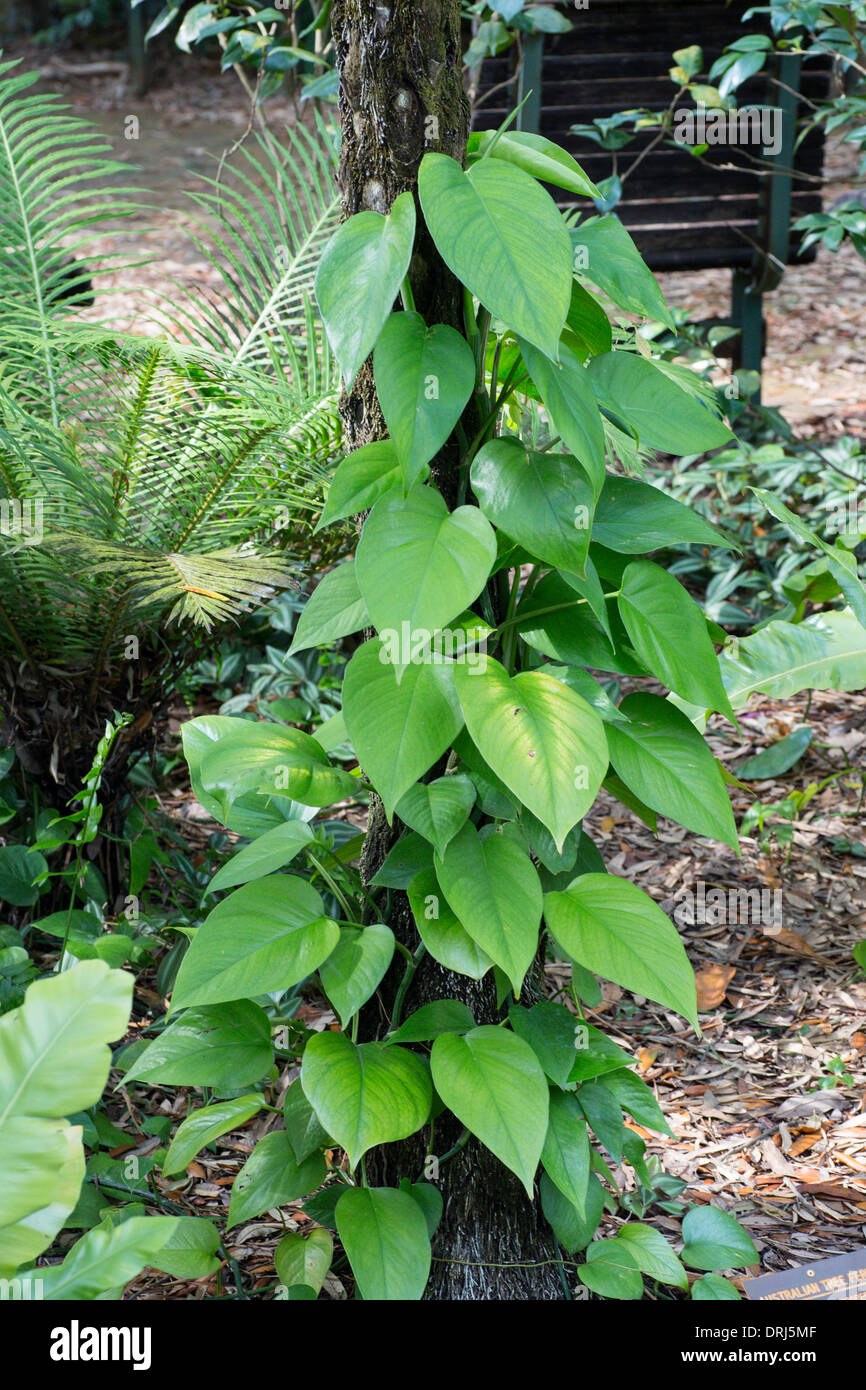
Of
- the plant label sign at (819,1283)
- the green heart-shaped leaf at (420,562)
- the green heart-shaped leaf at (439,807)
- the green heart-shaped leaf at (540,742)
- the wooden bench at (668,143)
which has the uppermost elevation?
the wooden bench at (668,143)

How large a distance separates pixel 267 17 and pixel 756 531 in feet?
6.72

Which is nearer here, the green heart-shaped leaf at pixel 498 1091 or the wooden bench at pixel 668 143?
the green heart-shaped leaf at pixel 498 1091

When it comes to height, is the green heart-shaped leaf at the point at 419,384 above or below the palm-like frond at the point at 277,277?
below

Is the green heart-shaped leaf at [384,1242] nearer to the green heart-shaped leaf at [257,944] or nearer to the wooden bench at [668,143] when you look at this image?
the green heart-shaped leaf at [257,944]

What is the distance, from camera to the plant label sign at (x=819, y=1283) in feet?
4.51

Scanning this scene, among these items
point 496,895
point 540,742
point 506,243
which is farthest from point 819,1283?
point 506,243

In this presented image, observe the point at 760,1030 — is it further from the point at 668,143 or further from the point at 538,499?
the point at 668,143

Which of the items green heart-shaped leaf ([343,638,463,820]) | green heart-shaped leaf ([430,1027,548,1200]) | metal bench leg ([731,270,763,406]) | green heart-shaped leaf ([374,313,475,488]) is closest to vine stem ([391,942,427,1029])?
green heart-shaped leaf ([430,1027,548,1200])

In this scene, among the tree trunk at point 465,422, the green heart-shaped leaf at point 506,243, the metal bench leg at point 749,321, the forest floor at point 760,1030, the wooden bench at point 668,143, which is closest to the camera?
the green heart-shaped leaf at point 506,243

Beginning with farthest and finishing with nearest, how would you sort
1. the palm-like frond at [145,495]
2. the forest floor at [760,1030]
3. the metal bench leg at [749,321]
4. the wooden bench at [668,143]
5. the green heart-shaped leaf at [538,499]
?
the metal bench leg at [749,321] < the wooden bench at [668,143] < the palm-like frond at [145,495] < the forest floor at [760,1030] < the green heart-shaped leaf at [538,499]

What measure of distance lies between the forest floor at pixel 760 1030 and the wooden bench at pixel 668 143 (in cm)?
176

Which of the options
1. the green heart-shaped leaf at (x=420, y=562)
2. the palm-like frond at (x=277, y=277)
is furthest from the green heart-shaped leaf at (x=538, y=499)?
the palm-like frond at (x=277, y=277)

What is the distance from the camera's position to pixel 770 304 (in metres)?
6.57

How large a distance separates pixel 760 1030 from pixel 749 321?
288cm
